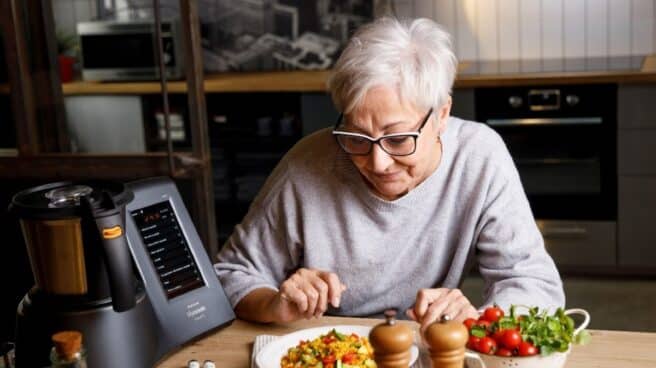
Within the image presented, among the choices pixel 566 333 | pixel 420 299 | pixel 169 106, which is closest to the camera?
pixel 566 333

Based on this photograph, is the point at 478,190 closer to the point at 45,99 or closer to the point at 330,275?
the point at 330,275

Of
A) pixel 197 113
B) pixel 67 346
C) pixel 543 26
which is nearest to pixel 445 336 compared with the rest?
pixel 67 346

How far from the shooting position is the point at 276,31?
15.4ft

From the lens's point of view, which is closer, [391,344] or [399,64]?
[391,344]

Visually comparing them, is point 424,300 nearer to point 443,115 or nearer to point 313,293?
point 313,293

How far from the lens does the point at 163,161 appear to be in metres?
3.25

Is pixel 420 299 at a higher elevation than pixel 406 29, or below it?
below

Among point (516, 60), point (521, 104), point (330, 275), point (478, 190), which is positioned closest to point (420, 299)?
point (330, 275)

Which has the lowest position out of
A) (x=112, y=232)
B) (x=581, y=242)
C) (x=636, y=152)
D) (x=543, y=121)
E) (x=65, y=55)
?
(x=581, y=242)

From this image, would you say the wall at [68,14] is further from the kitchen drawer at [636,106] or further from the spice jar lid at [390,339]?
the spice jar lid at [390,339]

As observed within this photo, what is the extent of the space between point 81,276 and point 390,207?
68 centimetres

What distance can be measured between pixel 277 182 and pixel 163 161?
4.52 ft

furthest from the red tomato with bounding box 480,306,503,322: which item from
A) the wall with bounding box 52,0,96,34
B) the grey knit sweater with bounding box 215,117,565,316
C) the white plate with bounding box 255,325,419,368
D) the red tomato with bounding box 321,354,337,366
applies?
the wall with bounding box 52,0,96,34

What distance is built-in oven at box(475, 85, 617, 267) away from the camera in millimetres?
3936
